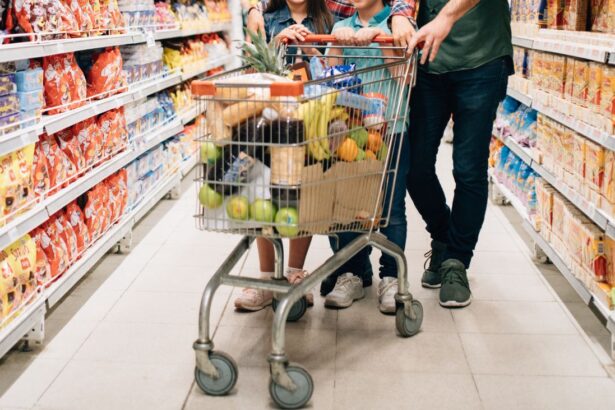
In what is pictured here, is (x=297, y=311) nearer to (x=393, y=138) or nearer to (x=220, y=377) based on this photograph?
(x=220, y=377)

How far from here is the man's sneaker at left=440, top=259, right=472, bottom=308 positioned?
313 cm

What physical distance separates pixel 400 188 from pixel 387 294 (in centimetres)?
44

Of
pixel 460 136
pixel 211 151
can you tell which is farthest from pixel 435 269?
pixel 211 151

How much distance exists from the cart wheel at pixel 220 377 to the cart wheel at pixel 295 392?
0.15 m

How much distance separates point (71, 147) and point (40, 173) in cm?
38

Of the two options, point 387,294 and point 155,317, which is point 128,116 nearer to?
point 155,317

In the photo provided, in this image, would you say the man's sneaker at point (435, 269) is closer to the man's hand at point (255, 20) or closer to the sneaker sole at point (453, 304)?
the sneaker sole at point (453, 304)

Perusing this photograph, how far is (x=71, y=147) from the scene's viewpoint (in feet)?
11.0

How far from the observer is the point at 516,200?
14.3ft

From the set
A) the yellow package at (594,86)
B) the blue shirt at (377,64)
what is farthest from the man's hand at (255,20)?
the yellow package at (594,86)

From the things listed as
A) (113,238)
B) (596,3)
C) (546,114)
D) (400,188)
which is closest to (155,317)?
(113,238)

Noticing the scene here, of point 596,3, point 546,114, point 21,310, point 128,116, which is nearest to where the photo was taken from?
point 21,310

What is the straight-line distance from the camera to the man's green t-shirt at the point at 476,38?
2.87 metres

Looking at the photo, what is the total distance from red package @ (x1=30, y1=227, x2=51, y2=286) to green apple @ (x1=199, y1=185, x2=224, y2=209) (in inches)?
38.8
